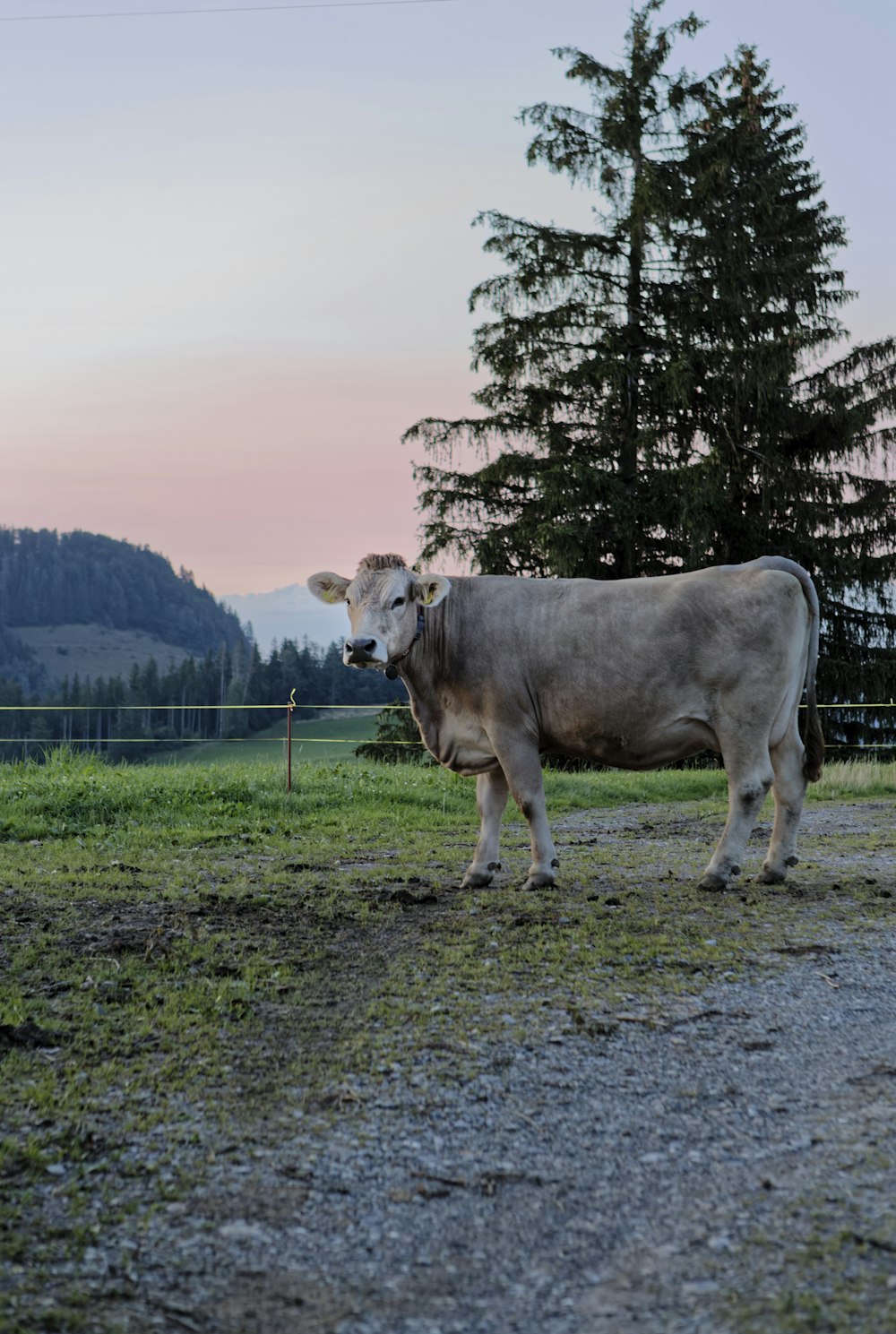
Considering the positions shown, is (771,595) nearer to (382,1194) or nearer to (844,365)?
(382,1194)

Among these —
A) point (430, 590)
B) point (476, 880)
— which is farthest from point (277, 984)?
point (430, 590)

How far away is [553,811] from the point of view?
46.5 ft

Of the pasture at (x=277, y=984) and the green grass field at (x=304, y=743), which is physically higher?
the pasture at (x=277, y=984)

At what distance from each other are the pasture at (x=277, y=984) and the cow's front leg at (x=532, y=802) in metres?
0.20

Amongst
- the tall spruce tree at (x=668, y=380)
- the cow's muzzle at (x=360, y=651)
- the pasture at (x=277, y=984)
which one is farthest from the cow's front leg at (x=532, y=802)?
the tall spruce tree at (x=668, y=380)

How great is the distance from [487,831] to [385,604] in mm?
1759

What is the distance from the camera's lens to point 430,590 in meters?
8.06

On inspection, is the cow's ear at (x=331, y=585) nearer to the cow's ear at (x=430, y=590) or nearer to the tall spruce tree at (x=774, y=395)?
the cow's ear at (x=430, y=590)

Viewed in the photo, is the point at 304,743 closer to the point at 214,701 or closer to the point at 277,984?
the point at 214,701

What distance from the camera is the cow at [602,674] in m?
7.92

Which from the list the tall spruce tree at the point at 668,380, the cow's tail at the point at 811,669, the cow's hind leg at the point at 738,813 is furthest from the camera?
the tall spruce tree at the point at 668,380

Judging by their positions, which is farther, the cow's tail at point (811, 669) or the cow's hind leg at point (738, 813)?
the cow's tail at point (811, 669)

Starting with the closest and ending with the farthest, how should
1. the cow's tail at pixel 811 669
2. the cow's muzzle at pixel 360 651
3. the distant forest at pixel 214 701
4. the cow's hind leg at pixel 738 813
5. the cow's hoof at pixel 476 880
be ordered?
the cow's muzzle at pixel 360 651
the cow's hind leg at pixel 738 813
the cow's hoof at pixel 476 880
the cow's tail at pixel 811 669
the distant forest at pixel 214 701

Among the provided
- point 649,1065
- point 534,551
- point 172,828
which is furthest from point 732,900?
point 534,551
